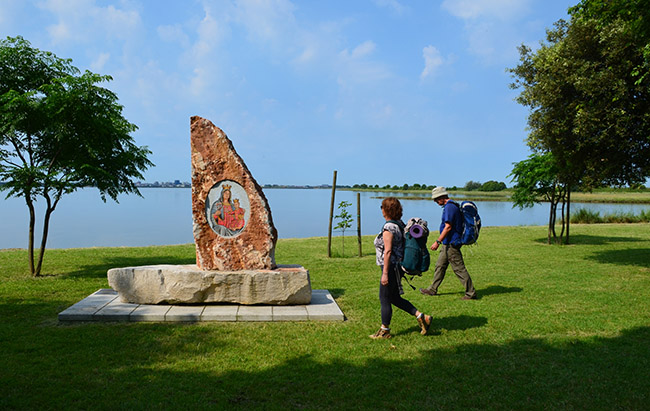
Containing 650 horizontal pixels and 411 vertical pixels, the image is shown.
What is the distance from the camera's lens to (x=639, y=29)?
324 inches

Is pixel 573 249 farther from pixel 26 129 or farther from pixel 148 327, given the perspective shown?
pixel 26 129

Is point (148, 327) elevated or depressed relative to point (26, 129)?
depressed

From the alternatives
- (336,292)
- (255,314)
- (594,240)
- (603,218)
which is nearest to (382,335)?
(255,314)

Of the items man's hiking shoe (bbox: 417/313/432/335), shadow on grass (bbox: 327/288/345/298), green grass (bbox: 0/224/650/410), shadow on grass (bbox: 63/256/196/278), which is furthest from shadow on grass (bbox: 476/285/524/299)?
shadow on grass (bbox: 63/256/196/278)

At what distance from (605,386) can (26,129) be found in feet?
36.1

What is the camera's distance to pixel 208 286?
22.2 ft

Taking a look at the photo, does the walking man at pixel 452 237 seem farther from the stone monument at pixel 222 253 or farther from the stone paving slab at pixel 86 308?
the stone paving slab at pixel 86 308

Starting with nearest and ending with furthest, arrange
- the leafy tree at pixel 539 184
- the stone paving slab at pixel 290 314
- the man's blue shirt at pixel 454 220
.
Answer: the stone paving slab at pixel 290 314 → the man's blue shirt at pixel 454 220 → the leafy tree at pixel 539 184

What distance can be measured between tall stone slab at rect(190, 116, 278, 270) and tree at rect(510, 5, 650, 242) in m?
7.90

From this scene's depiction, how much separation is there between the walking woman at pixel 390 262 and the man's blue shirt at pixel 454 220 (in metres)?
2.09

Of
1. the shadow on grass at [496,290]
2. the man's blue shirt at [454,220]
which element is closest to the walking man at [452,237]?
the man's blue shirt at [454,220]

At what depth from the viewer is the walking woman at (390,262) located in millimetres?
5266

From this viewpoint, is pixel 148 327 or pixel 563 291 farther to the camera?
pixel 563 291

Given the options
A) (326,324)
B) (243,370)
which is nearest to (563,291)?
(326,324)
